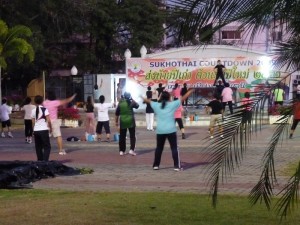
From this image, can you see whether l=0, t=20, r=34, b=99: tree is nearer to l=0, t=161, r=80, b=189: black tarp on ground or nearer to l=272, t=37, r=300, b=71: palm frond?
l=0, t=161, r=80, b=189: black tarp on ground

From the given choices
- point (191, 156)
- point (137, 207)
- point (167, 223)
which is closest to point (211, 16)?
point (167, 223)

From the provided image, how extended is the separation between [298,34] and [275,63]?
0.48 m

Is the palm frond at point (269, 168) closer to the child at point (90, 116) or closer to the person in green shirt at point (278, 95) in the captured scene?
the person in green shirt at point (278, 95)

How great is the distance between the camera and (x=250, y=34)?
4352 mm

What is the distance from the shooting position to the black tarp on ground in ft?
37.4

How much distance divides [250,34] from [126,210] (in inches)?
192

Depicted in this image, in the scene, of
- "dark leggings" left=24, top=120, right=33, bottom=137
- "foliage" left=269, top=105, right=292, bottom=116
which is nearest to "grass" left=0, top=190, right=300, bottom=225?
"foliage" left=269, top=105, right=292, bottom=116

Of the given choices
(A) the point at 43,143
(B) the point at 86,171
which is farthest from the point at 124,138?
(B) the point at 86,171

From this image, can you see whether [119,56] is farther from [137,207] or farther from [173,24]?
[173,24]

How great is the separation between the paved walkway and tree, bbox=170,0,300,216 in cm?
225

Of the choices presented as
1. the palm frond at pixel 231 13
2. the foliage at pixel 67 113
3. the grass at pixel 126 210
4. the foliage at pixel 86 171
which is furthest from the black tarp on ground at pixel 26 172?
the foliage at pixel 67 113

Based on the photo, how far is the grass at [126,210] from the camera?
796 cm

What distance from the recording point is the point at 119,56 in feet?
170

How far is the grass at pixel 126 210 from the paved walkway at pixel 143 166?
64 cm
